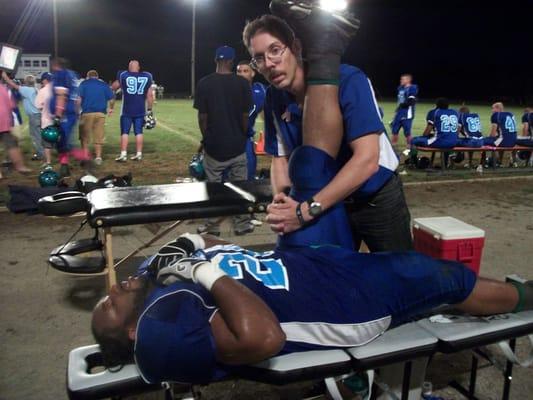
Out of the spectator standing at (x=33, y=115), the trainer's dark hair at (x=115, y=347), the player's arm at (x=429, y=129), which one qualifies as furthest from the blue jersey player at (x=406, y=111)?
the trainer's dark hair at (x=115, y=347)

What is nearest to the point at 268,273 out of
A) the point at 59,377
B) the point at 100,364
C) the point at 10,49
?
the point at 100,364

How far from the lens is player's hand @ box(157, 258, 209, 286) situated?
173 centimetres

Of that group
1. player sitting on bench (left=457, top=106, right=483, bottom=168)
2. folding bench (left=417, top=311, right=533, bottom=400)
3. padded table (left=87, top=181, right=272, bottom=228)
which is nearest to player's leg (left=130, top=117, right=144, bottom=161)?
player sitting on bench (left=457, top=106, right=483, bottom=168)

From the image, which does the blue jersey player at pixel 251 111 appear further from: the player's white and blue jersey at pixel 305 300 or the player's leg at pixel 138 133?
the player's white and blue jersey at pixel 305 300

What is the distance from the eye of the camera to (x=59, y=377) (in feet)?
8.81

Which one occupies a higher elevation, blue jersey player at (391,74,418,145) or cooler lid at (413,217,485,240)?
blue jersey player at (391,74,418,145)

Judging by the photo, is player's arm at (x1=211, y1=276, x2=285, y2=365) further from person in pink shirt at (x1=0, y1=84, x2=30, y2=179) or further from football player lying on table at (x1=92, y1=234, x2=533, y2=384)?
person in pink shirt at (x1=0, y1=84, x2=30, y2=179)

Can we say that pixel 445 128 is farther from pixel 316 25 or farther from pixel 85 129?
pixel 316 25

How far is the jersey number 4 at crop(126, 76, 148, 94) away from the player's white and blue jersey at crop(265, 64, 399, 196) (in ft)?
23.2

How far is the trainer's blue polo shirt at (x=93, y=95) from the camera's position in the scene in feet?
28.5

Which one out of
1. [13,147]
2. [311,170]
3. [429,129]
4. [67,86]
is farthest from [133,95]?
[311,170]

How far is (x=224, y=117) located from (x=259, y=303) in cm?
368

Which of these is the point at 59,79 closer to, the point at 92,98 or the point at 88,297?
the point at 92,98

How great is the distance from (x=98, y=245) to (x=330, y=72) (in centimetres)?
237
